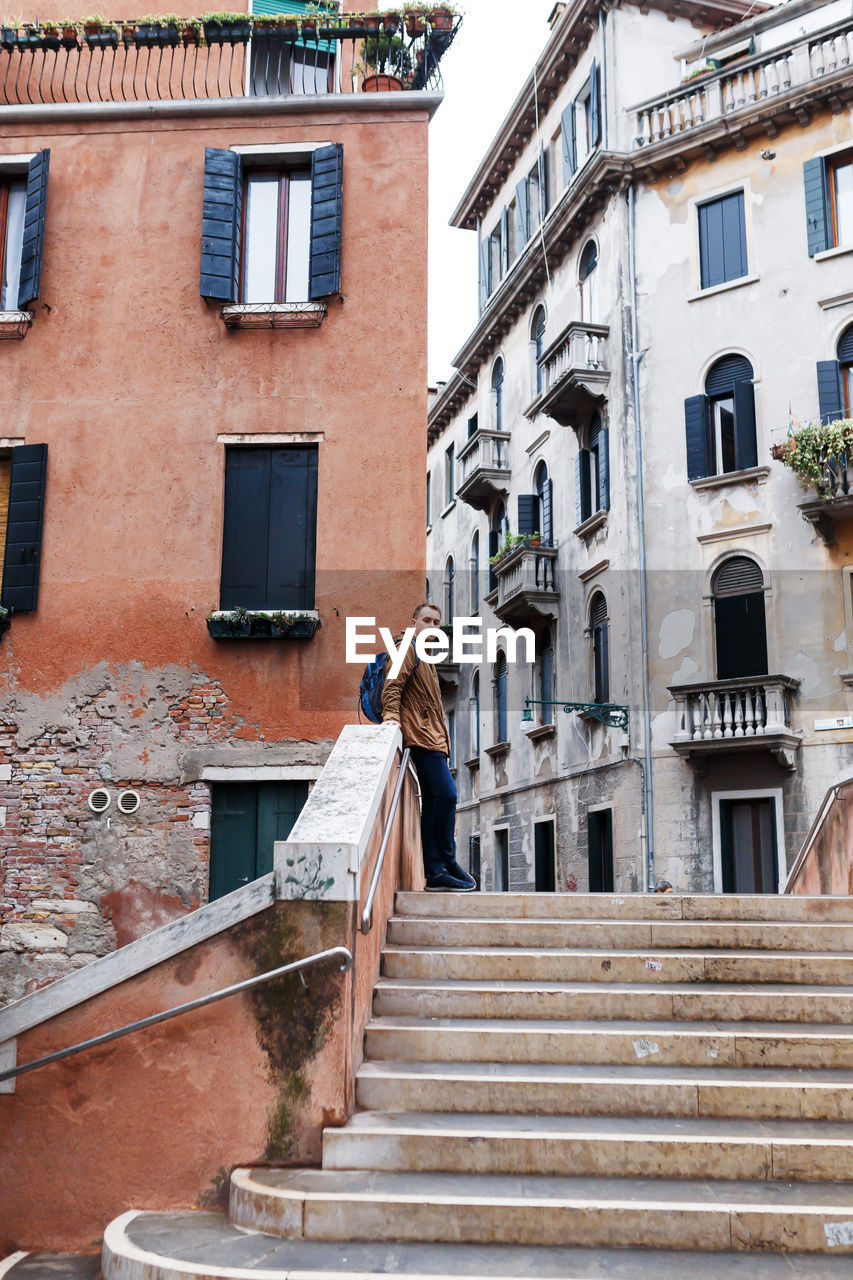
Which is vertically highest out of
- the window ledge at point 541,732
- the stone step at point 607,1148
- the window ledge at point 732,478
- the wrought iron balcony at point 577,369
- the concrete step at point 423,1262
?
the wrought iron balcony at point 577,369

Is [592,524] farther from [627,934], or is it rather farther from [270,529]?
[627,934]

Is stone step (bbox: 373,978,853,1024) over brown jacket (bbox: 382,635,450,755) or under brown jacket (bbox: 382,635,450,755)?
under

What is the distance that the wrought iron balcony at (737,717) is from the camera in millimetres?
17781

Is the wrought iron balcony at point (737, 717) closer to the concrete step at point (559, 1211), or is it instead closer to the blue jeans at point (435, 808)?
the blue jeans at point (435, 808)

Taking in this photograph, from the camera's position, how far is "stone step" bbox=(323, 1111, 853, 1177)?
14.0 ft

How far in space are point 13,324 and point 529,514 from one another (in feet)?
48.9

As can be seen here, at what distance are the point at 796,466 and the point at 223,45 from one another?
33.8 feet

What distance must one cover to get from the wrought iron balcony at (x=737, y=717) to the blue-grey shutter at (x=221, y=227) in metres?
10.2

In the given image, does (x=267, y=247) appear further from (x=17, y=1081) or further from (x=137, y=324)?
(x=17, y=1081)

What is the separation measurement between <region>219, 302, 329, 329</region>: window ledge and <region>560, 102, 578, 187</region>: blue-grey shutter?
1403 cm

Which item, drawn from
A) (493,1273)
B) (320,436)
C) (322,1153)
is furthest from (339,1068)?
(320,436)

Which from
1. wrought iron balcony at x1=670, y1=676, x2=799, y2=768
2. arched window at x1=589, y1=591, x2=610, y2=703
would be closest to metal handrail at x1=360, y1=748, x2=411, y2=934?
wrought iron balcony at x1=670, y1=676, x2=799, y2=768

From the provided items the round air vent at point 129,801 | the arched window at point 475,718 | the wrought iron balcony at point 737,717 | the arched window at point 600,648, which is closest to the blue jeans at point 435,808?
the round air vent at point 129,801

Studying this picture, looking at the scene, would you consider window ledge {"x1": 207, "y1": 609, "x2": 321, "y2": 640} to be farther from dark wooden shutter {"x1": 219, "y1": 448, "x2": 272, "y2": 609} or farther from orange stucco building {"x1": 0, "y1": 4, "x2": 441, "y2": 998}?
dark wooden shutter {"x1": 219, "y1": 448, "x2": 272, "y2": 609}
